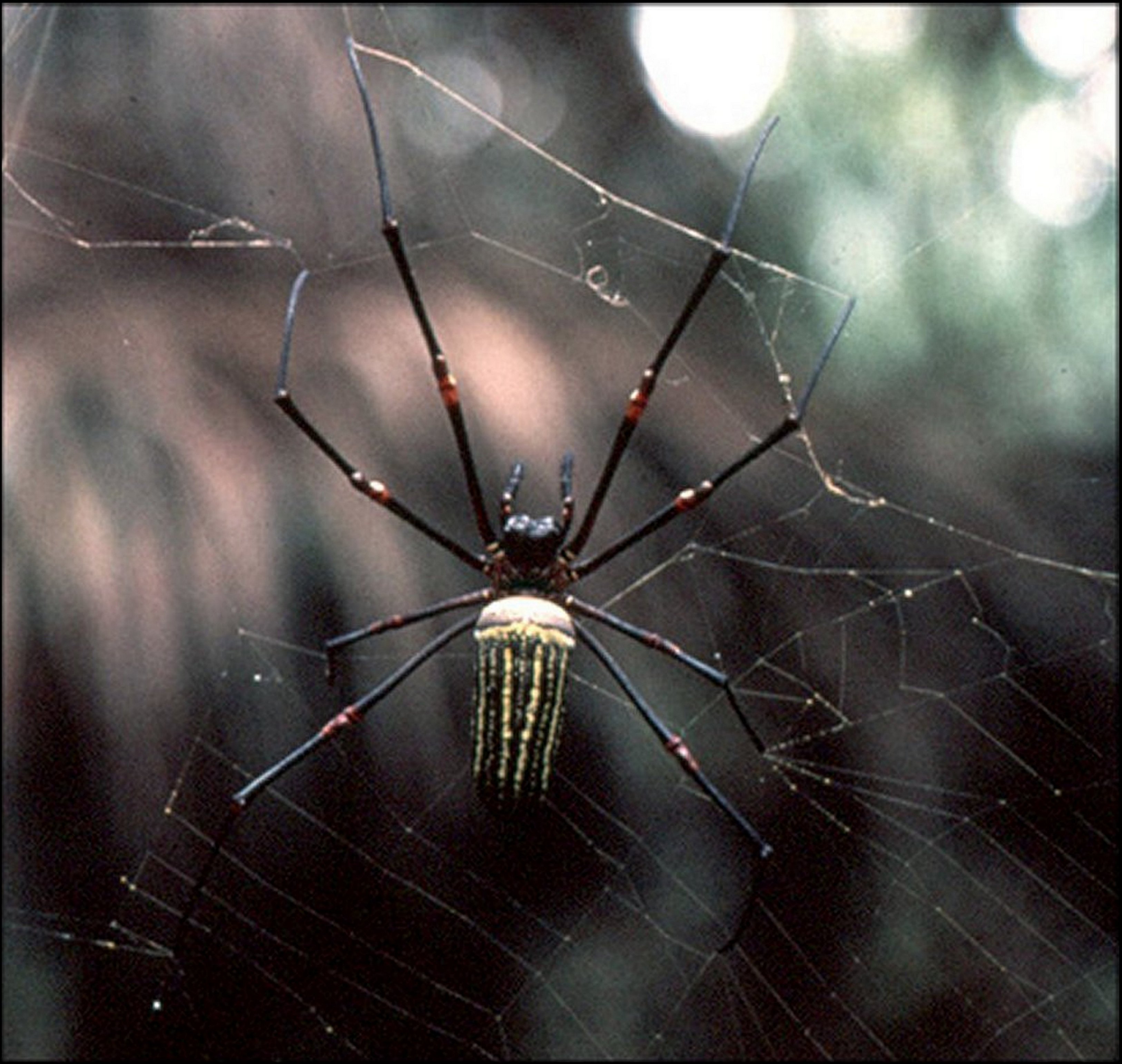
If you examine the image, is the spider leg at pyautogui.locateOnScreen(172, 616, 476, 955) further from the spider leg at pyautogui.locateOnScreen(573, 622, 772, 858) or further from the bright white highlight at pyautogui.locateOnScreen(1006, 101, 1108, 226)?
the bright white highlight at pyautogui.locateOnScreen(1006, 101, 1108, 226)

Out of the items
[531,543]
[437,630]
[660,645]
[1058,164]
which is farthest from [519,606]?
[1058,164]

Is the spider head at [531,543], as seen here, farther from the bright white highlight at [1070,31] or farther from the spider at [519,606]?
the bright white highlight at [1070,31]

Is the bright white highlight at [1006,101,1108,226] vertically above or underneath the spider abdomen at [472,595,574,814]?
above

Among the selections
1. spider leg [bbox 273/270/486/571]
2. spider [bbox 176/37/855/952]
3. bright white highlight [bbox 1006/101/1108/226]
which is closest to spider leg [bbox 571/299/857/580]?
spider [bbox 176/37/855/952]

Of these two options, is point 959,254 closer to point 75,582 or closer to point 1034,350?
point 1034,350

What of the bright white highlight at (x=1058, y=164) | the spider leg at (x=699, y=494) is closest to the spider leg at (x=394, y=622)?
the spider leg at (x=699, y=494)

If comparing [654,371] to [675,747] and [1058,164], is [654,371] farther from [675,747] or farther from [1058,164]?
[1058,164]

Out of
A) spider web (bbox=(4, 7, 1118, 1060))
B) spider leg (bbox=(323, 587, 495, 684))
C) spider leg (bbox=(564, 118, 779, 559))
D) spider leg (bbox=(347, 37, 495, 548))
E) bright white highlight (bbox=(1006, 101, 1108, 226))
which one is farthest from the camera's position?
bright white highlight (bbox=(1006, 101, 1108, 226))
